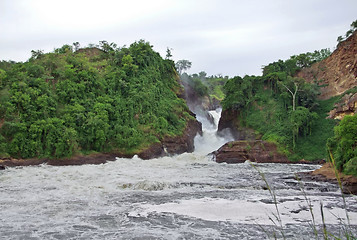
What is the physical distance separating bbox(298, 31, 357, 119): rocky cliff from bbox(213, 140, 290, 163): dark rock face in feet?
31.8

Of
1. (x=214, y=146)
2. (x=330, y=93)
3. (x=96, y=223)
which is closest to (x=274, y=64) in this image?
(x=330, y=93)

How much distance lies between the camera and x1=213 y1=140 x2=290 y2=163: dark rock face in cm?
2852

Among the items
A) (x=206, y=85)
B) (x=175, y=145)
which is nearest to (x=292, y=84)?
(x=175, y=145)

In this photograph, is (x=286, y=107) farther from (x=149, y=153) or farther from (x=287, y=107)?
(x=149, y=153)

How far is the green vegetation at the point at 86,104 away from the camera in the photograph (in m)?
24.6

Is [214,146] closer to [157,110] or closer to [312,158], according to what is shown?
[157,110]

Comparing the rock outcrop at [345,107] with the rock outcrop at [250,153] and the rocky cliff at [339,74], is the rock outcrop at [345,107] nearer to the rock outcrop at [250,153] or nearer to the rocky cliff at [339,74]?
the rocky cliff at [339,74]

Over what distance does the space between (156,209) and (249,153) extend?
20.6 metres

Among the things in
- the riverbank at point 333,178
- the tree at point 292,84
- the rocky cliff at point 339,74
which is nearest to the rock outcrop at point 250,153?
the rocky cliff at point 339,74

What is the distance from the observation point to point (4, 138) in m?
23.3

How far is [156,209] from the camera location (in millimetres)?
9641

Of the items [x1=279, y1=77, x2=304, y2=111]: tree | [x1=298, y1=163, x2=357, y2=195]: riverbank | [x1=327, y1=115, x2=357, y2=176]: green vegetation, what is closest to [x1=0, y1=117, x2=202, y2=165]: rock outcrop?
[x1=279, y1=77, x2=304, y2=111]: tree

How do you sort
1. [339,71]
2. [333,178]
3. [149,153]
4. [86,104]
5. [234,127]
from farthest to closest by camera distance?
1. [234,127]
2. [339,71]
3. [149,153]
4. [86,104]
5. [333,178]

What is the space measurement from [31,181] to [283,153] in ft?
79.9
